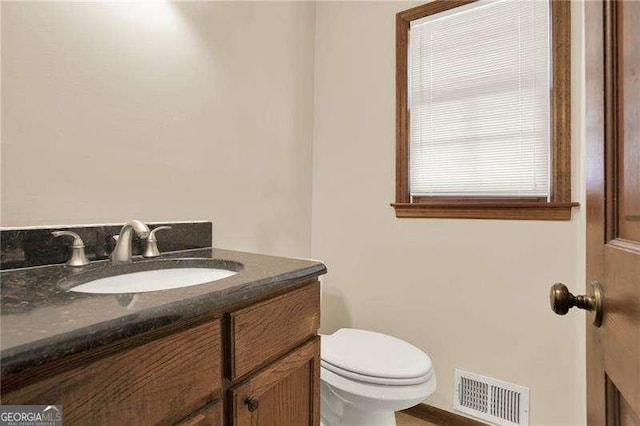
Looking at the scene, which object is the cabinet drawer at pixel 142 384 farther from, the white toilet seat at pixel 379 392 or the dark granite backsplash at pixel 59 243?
the white toilet seat at pixel 379 392

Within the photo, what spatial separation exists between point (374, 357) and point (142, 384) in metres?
0.94

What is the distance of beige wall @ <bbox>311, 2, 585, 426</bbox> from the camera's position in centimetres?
138

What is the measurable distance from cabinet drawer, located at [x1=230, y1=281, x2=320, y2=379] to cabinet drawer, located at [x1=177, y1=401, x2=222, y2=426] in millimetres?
62

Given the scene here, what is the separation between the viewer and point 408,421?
65.7 inches

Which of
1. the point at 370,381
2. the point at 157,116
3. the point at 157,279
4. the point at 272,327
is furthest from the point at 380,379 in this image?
the point at 157,116

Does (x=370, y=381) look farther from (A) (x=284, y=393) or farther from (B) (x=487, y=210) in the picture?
(B) (x=487, y=210)

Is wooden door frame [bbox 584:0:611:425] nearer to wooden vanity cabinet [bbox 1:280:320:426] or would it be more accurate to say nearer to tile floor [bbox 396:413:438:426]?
wooden vanity cabinet [bbox 1:280:320:426]

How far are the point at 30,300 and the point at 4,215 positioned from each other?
1.34 ft

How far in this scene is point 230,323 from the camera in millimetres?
673

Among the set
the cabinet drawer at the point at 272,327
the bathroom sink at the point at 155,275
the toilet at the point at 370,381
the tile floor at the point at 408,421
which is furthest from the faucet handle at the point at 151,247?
the tile floor at the point at 408,421

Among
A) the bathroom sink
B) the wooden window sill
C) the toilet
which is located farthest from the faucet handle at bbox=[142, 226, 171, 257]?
the wooden window sill

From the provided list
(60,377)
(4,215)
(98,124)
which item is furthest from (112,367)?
(98,124)

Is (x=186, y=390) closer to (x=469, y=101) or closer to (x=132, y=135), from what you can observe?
(x=132, y=135)

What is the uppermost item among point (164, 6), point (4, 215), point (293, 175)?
point (164, 6)
